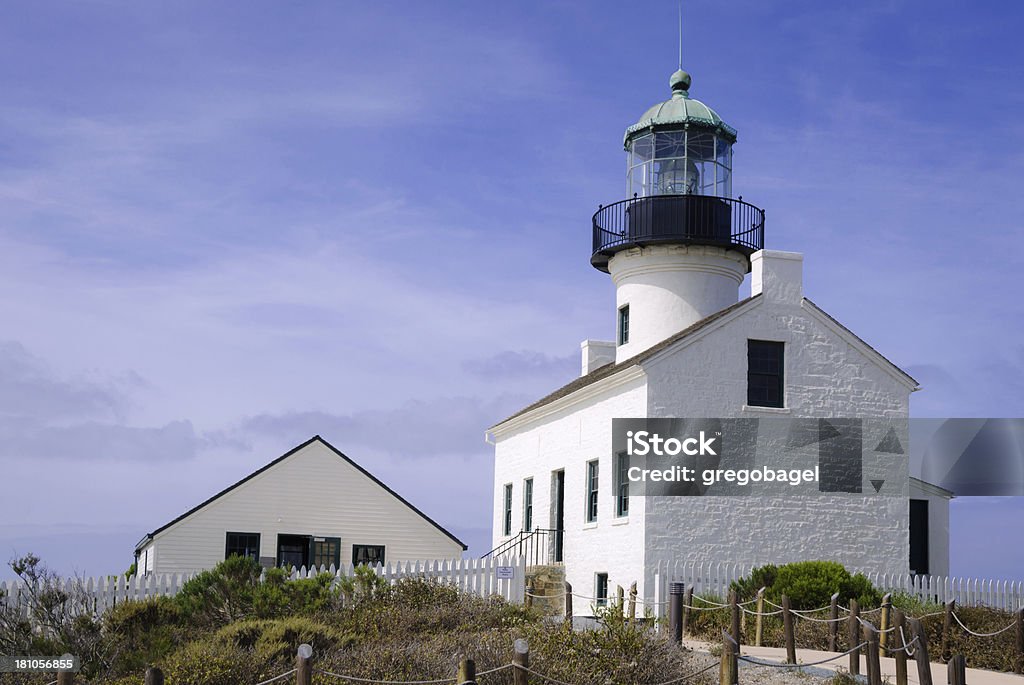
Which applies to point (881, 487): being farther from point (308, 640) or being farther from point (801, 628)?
point (308, 640)

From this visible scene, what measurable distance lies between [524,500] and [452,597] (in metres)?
11.9

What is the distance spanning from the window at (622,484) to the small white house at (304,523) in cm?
723

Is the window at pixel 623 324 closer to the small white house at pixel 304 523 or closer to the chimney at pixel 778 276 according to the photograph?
the chimney at pixel 778 276

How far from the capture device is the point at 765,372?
952 inches

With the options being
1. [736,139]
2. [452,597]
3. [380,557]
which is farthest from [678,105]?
[452,597]

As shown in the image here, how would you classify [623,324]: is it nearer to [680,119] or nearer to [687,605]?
[680,119]

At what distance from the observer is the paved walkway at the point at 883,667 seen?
15105mm

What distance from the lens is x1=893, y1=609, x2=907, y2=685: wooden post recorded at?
13539mm

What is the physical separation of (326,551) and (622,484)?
28.3ft

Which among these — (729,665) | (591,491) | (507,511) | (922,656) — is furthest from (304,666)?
(507,511)

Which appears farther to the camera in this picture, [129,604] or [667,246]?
[667,246]

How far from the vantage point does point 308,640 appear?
14.0 m

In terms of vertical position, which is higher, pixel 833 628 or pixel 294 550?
pixel 294 550

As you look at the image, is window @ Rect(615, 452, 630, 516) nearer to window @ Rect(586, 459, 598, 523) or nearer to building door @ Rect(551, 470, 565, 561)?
window @ Rect(586, 459, 598, 523)
